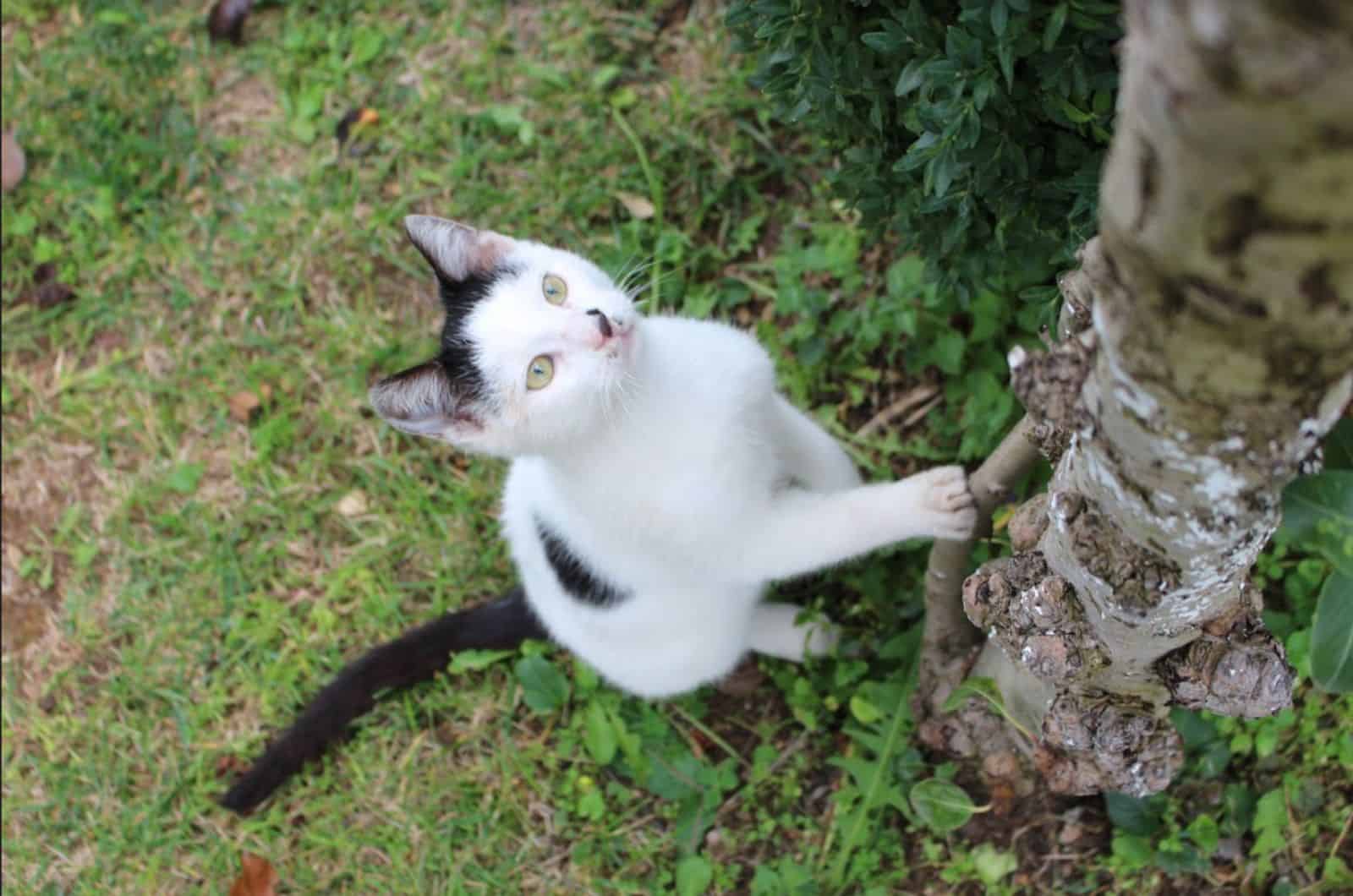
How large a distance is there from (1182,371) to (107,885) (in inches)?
124

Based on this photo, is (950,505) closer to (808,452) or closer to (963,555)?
(963,555)

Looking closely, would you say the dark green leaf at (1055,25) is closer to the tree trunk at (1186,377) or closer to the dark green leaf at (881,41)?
the dark green leaf at (881,41)

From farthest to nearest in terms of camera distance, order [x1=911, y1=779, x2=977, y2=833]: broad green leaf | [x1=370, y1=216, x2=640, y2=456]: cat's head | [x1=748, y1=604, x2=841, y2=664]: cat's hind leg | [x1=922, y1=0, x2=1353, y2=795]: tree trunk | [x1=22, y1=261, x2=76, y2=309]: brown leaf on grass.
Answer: [x1=22, y1=261, x2=76, y2=309]: brown leaf on grass < [x1=748, y1=604, x2=841, y2=664]: cat's hind leg < [x1=911, y1=779, x2=977, y2=833]: broad green leaf < [x1=370, y1=216, x2=640, y2=456]: cat's head < [x1=922, y1=0, x2=1353, y2=795]: tree trunk

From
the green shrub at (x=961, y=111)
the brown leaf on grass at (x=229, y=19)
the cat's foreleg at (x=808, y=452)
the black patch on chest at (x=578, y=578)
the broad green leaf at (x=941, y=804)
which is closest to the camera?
the green shrub at (x=961, y=111)

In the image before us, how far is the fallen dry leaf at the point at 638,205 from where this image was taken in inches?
133

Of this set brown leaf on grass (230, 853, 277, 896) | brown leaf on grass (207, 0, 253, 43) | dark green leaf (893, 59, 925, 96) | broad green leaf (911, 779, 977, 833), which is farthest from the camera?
brown leaf on grass (207, 0, 253, 43)

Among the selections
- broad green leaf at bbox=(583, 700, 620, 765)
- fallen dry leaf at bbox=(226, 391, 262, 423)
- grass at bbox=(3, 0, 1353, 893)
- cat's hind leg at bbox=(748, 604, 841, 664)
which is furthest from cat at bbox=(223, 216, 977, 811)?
fallen dry leaf at bbox=(226, 391, 262, 423)

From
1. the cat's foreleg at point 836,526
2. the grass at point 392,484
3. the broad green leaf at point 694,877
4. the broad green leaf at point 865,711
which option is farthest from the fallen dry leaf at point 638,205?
the broad green leaf at point 694,877

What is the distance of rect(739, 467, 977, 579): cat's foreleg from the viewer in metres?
2.22

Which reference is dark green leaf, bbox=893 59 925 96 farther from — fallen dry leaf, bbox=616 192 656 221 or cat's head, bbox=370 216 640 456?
fallen dry leaf, bbox=616 192 656 221

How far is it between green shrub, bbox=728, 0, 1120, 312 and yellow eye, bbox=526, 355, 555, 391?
0.73 m

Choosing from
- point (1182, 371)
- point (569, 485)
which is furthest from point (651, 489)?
point (1182, 371)

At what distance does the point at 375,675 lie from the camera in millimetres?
2910

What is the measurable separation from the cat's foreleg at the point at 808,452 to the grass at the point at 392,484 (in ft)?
0.94
